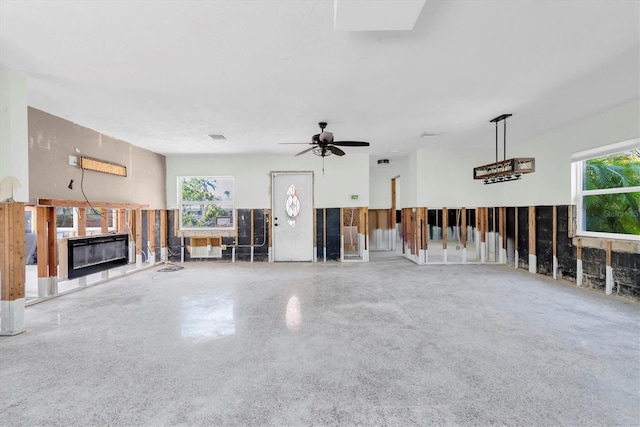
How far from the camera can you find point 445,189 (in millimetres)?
7254

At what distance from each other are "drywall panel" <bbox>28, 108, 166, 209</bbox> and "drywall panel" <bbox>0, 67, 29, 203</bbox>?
1201mm

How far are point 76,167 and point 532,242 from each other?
339 inches

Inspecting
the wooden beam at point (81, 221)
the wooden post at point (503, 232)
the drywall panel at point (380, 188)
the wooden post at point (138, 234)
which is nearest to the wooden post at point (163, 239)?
the wooden post at point (138, 234)

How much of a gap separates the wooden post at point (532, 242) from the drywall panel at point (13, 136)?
8084mm

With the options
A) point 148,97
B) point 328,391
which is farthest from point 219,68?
point 328,391

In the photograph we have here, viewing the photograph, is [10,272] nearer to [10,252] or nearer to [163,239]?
[10,252]

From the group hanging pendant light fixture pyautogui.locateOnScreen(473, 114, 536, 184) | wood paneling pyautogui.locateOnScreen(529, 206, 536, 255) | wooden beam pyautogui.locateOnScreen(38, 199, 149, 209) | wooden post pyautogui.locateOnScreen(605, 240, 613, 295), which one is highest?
hanging pendant light fixture pyautogui.locateOnScreen(473, 114, 536, 184)

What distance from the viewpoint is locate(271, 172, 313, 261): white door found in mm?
7676

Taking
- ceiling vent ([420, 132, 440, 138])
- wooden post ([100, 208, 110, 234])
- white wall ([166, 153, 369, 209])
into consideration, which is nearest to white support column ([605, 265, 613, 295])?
ceiling vent ([420, 132, 440, 138])

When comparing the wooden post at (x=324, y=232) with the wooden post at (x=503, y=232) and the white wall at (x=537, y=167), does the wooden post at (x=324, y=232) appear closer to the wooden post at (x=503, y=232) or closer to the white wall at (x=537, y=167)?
the white wall at (x=537, y=167)

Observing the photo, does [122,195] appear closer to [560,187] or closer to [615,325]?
[615,325]

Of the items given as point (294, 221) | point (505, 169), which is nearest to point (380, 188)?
point (294, 221)

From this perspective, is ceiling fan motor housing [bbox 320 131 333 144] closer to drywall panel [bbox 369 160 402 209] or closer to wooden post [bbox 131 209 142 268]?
wooden post [bbox 131 209 142 268]

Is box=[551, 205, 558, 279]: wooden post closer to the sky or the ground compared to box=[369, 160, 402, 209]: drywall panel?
closer to the ground
